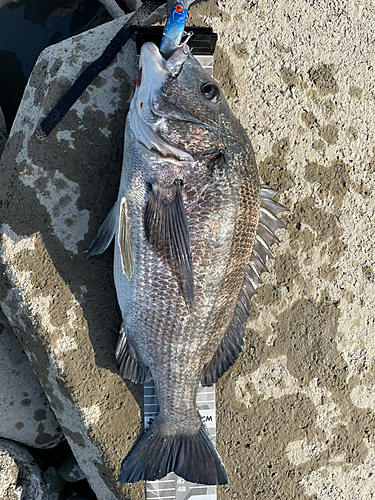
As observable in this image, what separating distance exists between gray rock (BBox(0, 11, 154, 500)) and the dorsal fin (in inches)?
24.3

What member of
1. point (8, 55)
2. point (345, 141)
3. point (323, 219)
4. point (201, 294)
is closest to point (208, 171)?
point (201, 294)

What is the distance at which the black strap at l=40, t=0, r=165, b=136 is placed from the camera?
247cm

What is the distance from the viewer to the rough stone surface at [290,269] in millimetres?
2500

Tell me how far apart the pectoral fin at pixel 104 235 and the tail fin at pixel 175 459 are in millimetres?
1187

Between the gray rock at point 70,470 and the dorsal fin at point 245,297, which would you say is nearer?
the dorsal fin at point 245,297

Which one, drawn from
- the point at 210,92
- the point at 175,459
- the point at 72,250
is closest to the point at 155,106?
the point at 210,92

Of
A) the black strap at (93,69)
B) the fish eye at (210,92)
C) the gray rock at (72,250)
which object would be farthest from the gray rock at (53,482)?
the fish eye at (210,92)

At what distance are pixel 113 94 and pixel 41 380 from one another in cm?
205

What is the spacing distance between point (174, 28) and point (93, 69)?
693mm

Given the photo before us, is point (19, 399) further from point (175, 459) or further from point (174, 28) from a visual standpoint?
point (174, 28)

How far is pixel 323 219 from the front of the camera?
275 centimetres

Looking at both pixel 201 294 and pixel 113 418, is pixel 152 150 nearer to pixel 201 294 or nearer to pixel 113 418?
pixel 201 294

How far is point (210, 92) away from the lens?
2.14 metres

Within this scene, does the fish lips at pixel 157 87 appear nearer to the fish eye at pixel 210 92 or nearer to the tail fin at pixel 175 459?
the fish eye at pixel 210 92
